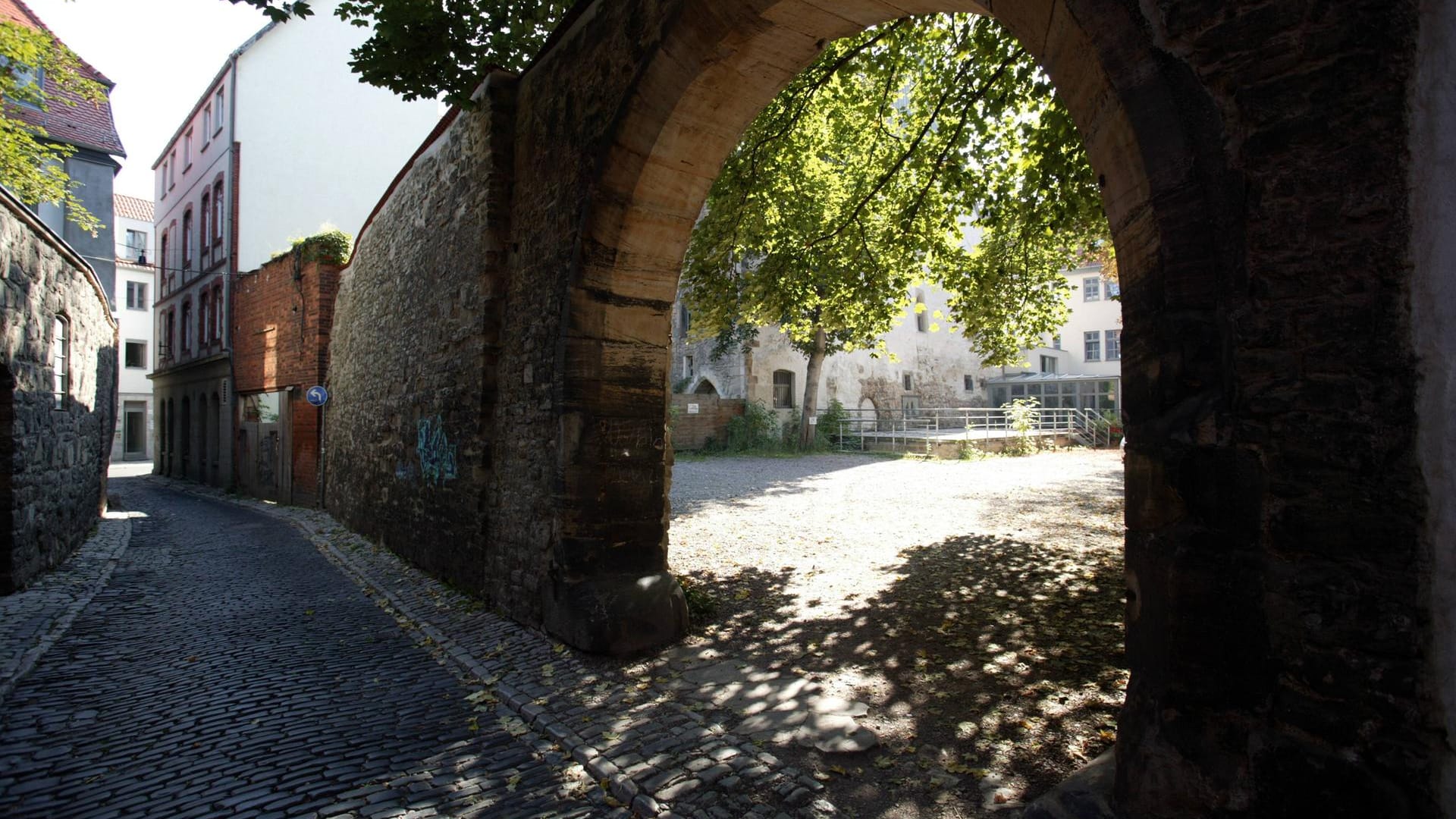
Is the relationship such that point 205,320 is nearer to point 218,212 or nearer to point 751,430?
point 218,212

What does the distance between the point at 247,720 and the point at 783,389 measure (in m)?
21.4

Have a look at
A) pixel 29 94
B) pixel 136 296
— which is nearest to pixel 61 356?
pixel 29 94

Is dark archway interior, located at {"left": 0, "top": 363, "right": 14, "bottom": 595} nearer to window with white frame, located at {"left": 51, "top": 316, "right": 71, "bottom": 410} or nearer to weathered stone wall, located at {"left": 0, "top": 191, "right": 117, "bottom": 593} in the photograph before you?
weathered stone wall, located at {"left": 0, "top": 191, "right": 117, "bottom": 593}

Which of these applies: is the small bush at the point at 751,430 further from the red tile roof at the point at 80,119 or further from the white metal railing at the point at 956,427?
the red tile roof at the point at 80,119

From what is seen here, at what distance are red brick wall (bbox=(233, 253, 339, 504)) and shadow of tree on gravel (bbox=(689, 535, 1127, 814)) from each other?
10.2m

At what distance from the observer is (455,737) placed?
3484 mm

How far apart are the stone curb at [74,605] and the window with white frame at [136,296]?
95.5ft

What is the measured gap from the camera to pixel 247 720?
11.9 ft

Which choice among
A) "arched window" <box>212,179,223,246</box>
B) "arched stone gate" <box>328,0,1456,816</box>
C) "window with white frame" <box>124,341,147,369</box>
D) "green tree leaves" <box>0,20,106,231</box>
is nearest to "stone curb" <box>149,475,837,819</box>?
"arched stone gate" <box>328,0,1456,816</box>

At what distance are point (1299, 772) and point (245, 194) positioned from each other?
940 inches

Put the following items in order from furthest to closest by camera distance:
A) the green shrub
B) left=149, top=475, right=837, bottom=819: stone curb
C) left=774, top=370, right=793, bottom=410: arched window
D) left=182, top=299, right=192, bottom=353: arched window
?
left=774, top=370, right=793, bottom=410: arched window → left=182, top=299, right=192, bottom=353: arched window → the green shrub → left=149, top=475, right=837, bottom=819: stone curb

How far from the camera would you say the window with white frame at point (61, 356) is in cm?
738

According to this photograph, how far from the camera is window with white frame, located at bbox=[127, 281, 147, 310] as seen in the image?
33.9 metres

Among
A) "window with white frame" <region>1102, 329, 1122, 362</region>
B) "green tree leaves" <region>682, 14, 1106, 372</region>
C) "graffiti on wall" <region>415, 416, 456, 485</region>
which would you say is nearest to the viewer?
"green tree leaves" <region>682, 14, 1106, 372</region>
